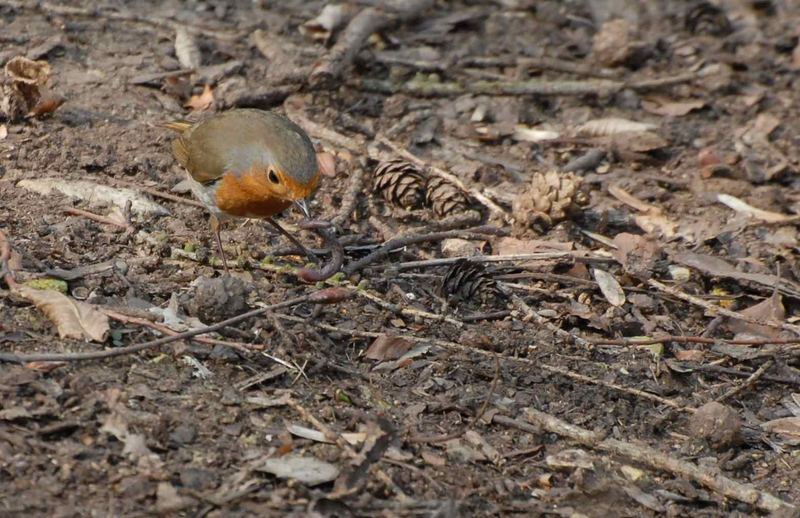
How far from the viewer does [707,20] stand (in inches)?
325

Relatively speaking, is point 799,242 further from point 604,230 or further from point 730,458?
point 730,458

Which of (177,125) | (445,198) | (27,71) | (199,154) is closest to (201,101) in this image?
(177,125)

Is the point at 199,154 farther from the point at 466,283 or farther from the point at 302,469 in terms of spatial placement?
the point at 302,469

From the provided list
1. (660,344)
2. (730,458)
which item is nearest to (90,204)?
(660,344)

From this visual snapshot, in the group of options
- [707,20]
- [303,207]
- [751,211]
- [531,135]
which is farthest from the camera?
[707,20]

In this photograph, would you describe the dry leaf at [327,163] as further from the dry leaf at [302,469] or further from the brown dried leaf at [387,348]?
the dry leaf at [302,469]

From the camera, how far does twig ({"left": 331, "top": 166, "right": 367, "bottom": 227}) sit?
566 centimetres

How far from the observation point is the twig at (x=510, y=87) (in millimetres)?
6984

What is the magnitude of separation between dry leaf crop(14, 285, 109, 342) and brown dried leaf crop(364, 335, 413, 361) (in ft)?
3.52

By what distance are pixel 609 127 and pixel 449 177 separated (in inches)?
54.1

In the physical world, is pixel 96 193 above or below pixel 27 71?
below

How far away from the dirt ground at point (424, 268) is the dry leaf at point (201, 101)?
23 millimetres

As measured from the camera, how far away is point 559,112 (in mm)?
7094

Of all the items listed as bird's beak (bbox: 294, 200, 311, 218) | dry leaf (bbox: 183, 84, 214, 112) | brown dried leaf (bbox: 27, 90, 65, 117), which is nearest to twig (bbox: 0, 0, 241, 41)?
dry leaf (bbox: 183, 84, 214, 112)
